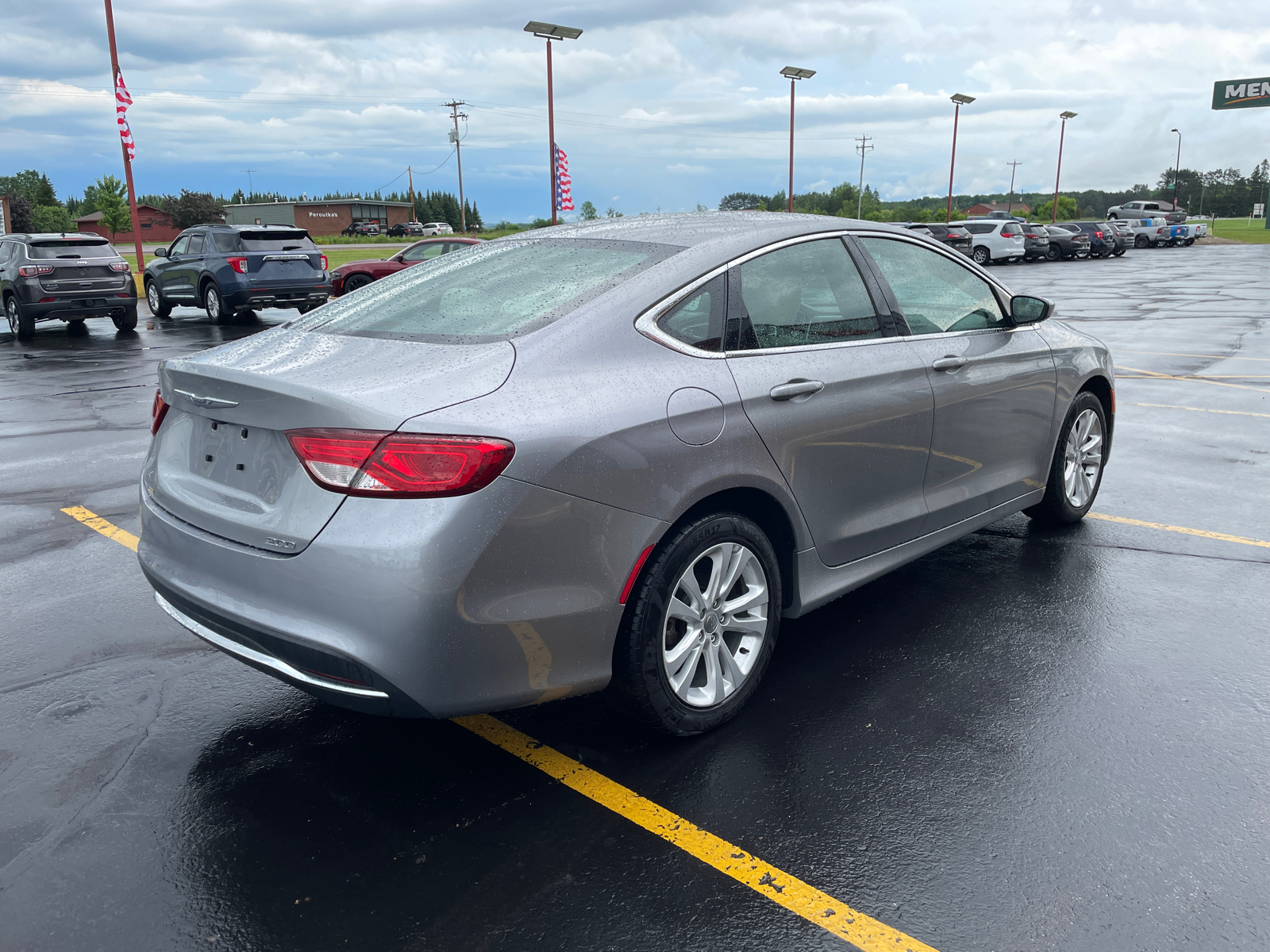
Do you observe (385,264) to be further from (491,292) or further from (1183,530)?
(491,292)

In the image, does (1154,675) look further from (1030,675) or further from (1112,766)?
(1112,766)

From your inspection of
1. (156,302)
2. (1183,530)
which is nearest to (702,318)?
(1183,530)

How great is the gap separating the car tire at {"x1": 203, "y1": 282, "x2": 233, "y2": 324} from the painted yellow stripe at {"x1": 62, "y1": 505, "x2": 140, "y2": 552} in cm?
1267

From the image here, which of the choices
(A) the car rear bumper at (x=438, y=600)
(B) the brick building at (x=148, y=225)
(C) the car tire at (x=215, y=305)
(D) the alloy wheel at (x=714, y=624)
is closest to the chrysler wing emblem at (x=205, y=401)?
(A) the car rear bumper at (x=438, y=600)

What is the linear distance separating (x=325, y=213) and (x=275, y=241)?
102449mm

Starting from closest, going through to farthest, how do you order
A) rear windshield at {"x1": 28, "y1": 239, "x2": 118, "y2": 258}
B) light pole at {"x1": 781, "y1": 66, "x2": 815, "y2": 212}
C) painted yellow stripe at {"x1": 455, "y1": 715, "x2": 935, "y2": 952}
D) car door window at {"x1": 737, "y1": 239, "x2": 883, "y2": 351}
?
painted yellow stripe at {"x1": 455, "y1": 715, "x2": 935, "y2": 952}, car door window at {"x1": 737, "y1": 239, "x2": 883, "y2": 351}, rear windshield at {"x1": 28, "y1": 239, "x2": 118, "y2": 258}, light pole at {"x1": 781, "y1": 66, "x2": 815, "y2": 212}

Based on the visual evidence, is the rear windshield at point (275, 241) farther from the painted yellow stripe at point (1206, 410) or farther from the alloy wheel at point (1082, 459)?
the alloy wheel at point (1082, 459)

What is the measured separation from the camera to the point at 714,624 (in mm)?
3271

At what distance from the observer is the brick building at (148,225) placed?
101125mm

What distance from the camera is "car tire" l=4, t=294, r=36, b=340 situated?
651 inches

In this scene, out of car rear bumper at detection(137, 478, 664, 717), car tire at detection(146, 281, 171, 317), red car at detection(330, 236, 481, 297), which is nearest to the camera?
car rear bumper at detection(137, 478, 664, 717)

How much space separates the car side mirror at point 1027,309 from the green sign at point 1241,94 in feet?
294

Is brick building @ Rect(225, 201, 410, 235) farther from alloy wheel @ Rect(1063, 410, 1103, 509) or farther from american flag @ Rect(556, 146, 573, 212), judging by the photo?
alloy wheel @ Rect(1063, 410, 1103, 509)

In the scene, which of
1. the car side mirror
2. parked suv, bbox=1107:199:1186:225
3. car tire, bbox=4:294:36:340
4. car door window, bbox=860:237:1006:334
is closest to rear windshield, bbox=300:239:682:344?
car door window, bbox=860:237:1006:334
